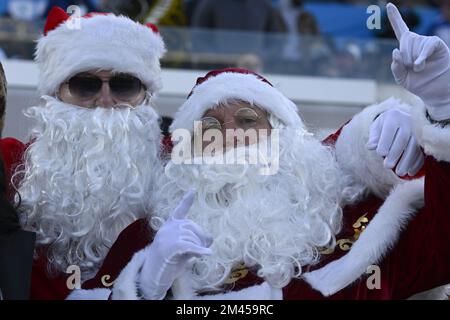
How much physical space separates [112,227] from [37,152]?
1.38 feet

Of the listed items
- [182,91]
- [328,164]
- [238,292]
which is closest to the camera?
[238,292]

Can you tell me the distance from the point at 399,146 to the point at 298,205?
1.49 feet

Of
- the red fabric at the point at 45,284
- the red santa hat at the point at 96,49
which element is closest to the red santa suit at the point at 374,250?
the red fabric at the point at 45,284

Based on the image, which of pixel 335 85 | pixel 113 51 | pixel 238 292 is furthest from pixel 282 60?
pixel 238 292

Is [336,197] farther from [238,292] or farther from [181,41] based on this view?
[181,41]

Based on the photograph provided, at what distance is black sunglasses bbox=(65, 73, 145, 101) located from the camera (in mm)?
4301

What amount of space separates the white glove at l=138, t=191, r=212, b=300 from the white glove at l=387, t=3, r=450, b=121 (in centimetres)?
77

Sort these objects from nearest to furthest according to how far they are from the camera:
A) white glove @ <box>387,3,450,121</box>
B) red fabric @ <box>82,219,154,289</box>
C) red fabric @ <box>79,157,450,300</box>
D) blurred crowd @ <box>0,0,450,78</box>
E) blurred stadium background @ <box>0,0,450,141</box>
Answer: white glove @ <box>387,3,450,121</box>, red fabric @ <box>79,157,450,300</box>, red fabric @ <box>82,219,154,289</box>, blurred stadium background @ <box>0,0,450,141</box>, blurred crowd @ <box>0,0,450,78</box>

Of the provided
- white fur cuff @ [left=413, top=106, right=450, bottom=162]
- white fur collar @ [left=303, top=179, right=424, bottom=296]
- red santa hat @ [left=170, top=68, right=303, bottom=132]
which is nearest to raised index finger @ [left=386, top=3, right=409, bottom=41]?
white fur cuff @ [left=413, top=106, right=450, bottom=162]

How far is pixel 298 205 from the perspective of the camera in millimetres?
3986

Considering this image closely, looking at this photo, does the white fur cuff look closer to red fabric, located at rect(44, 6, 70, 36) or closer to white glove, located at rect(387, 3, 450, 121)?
white glove, located at rect(387, 3, 450, 121)

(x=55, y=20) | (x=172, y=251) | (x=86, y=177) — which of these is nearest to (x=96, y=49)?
(x=55, y=20)

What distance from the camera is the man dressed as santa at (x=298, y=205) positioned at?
3590 mm

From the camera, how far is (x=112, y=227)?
4.14 m
